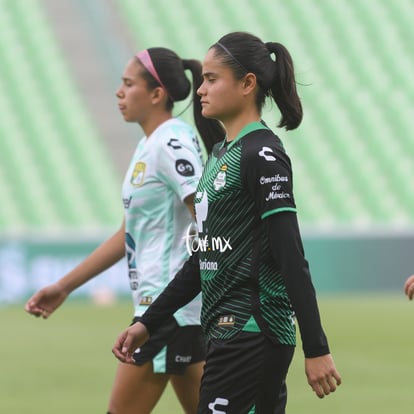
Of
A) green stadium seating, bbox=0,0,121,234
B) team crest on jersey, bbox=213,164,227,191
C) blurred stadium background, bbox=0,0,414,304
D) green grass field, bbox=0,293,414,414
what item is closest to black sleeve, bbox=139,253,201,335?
team crest on jersey, bbox=213,164,227,191

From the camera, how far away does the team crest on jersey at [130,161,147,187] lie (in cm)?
518

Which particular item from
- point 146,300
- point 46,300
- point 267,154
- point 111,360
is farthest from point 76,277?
point 111,360

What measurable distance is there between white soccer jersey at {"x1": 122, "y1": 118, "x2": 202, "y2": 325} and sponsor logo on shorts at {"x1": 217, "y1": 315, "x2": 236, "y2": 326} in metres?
1.12

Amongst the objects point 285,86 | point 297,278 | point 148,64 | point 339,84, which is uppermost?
point 339,84

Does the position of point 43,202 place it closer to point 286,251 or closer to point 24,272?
point 24,272

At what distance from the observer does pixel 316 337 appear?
367 centimetres

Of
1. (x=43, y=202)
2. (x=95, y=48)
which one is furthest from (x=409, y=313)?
(x=95, y=48)

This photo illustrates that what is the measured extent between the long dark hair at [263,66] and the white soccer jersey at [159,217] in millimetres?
957

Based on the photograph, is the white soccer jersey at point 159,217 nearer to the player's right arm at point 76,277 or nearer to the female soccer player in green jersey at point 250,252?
the player's right arm at point 76,277

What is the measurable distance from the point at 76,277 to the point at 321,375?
2042mm

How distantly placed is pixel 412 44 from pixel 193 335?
2008 centimetres

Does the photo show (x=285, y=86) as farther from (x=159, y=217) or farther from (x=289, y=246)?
(x=159, y=217)

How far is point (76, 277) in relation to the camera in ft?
17.7

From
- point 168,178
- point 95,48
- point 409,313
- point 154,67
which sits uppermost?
point 95,48
